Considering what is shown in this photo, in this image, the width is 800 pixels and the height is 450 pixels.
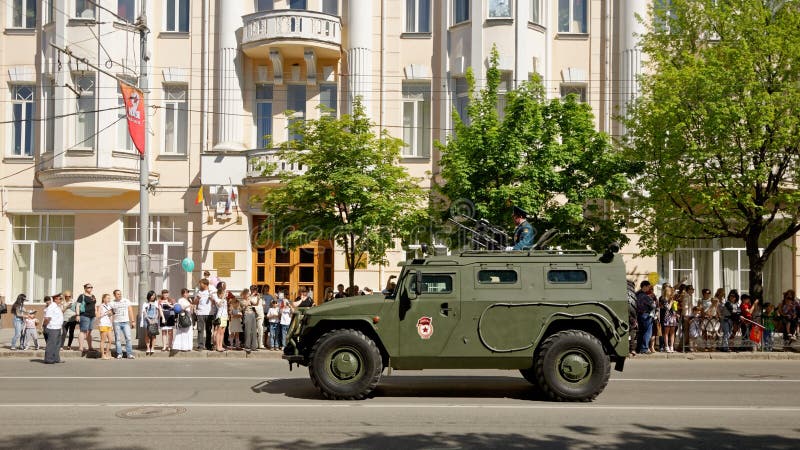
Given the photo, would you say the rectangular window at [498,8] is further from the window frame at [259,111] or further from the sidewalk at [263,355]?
the sidewalk at [263,355]

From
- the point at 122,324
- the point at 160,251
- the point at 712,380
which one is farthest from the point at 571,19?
the point at 122,324

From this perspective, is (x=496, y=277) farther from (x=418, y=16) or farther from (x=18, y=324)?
(x=418, y=16)

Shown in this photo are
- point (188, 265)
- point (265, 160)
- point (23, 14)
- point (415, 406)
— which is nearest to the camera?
point (415, 406)

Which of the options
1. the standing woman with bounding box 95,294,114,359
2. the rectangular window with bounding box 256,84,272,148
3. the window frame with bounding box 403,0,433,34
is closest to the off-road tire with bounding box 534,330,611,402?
the standing woman with bounding box 95,294,114,359

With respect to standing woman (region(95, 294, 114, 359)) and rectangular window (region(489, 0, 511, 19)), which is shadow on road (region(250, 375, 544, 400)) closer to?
standing woman (region(95, 294, 114, 359))

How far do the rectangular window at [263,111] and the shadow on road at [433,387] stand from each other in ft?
46.3

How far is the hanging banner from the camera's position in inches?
772

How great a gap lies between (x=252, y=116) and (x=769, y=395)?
747 inches

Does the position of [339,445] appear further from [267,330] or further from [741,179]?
[741,179]

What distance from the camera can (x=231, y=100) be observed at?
1013 inches

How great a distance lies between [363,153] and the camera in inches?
794

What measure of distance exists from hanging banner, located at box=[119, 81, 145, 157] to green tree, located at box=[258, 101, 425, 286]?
11.3 ft

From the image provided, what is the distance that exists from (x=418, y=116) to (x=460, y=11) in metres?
3.81

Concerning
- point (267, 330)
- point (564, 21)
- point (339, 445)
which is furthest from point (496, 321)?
point (564, 21)
